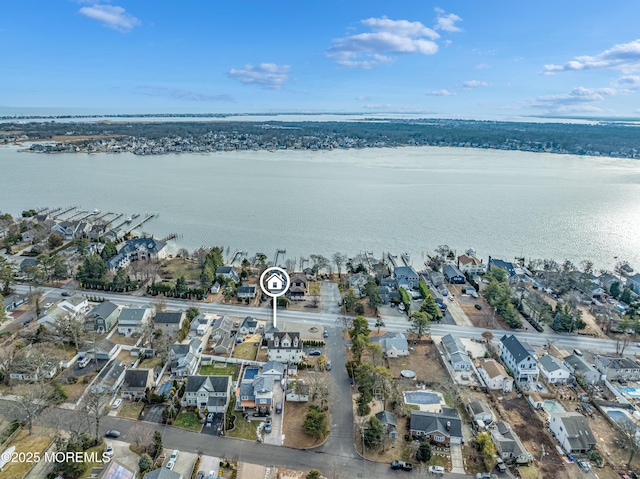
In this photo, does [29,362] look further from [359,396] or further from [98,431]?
[359,396]

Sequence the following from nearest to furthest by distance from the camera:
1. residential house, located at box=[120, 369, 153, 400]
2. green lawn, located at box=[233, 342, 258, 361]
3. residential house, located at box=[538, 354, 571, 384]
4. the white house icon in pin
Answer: residential house, located at box=[120, 369, 153, 400] < residential house, located at box=[538, 354, 571, 384] < green lawn, located at box=[233, 342, 258, 361] < the white house icon in pin

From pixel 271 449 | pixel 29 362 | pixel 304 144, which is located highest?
pixel 304 144

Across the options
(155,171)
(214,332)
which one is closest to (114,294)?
(214,332)

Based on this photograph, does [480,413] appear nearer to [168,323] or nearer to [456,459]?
[456,459]

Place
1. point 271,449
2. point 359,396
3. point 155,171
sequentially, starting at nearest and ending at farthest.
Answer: point 271,449 → point 359,396 → point 155,171

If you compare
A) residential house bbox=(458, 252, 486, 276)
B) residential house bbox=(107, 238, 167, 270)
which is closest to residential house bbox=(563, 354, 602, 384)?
residential house bbox=(458, 252, 486, 276)

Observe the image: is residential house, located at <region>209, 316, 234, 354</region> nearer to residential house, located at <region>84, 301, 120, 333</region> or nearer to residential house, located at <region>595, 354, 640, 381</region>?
residential house, located at <region>84, 301, 120, 333</region>
